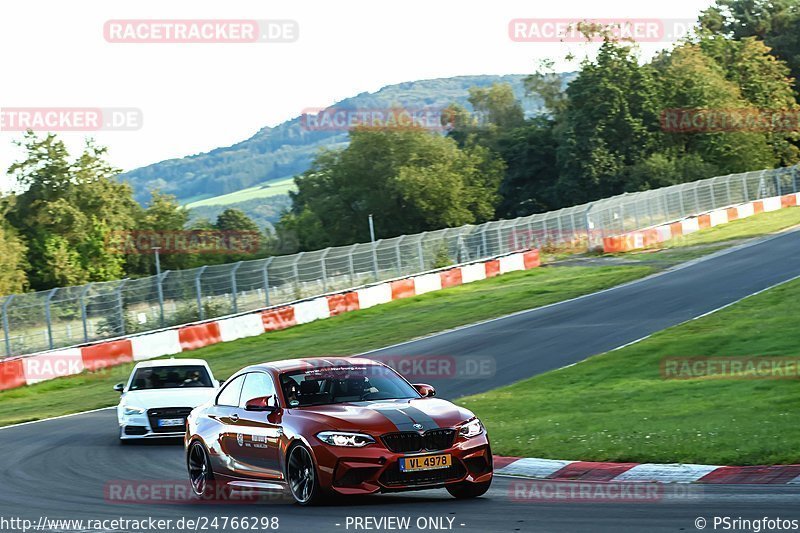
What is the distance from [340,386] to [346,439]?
44.5 inches

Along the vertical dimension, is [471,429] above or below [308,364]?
below

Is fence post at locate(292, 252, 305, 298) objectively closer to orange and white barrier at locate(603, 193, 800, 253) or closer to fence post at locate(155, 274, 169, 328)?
fence post at locate(155, 274, 169, 328)

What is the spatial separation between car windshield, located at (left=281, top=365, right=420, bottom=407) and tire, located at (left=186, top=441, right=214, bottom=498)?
4.56 feet

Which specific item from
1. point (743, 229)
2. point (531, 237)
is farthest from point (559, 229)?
point (743, 229)

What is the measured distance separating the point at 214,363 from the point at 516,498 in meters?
20.0

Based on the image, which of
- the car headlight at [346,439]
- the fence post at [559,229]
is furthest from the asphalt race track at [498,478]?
the fence post at [559,229]

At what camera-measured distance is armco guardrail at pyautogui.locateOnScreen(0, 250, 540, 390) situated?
1137 inches

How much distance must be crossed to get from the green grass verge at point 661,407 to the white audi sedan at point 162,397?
168 inches

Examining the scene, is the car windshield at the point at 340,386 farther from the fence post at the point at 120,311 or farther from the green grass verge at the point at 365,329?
the fence post at the point at 120,311

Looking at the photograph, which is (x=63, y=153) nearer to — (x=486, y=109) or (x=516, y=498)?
(x=486, y=109)

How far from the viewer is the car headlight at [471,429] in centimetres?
953

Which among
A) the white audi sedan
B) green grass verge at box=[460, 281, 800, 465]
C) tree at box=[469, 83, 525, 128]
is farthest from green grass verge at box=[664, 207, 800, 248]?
tree at box=[469, 83, 525, 128]

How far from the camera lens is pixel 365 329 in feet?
105

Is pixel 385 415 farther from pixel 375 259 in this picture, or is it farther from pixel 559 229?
pixel 559 229
